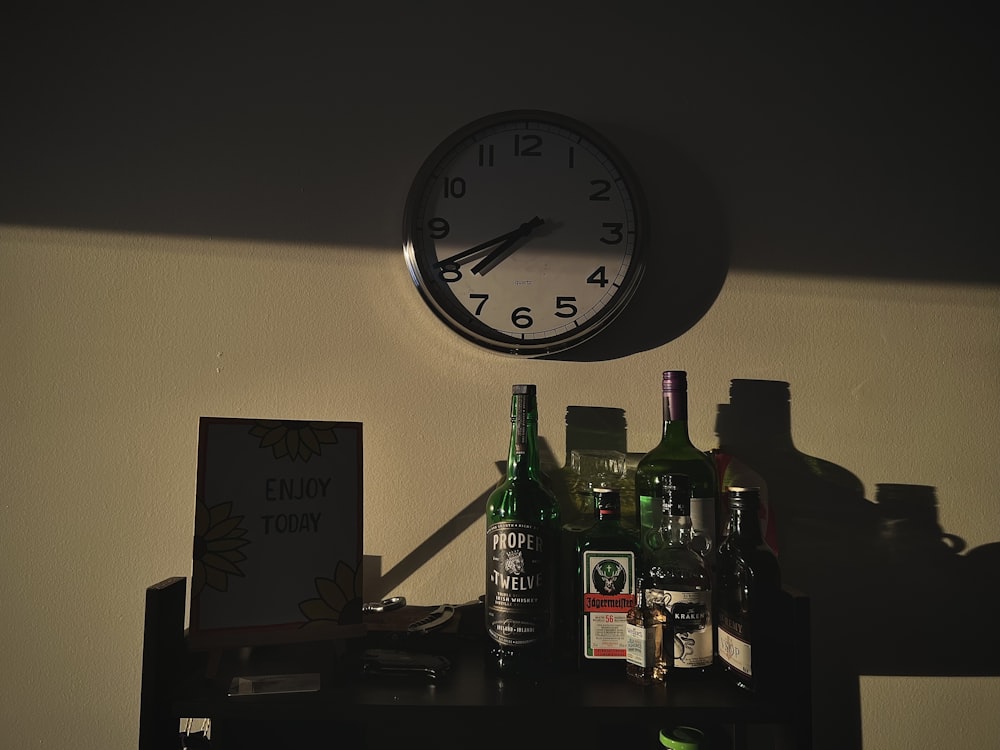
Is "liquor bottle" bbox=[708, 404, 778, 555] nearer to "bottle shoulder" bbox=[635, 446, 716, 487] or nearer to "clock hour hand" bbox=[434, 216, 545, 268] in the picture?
"bottle shoulder" bbox=[635, 446, 716, 487]

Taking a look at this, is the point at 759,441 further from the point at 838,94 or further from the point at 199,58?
the point at 199,58

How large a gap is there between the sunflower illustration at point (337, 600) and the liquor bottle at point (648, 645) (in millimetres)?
409

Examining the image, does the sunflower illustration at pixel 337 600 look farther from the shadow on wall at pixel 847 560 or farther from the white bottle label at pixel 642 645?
the white bottle label at pixel 642 645

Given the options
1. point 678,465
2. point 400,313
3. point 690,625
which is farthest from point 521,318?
point 690,625

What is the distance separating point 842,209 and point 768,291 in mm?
223

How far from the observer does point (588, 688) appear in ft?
3.08

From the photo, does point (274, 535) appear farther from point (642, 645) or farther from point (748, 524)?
point (748, 524)

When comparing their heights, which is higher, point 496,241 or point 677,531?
point 496,241

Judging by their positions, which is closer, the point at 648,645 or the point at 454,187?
the point at 648,645

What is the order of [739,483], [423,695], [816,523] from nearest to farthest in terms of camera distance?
[423,695]
[739,483]
[816,523]

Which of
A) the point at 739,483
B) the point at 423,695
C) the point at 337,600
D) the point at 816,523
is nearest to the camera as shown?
the point at 423,695

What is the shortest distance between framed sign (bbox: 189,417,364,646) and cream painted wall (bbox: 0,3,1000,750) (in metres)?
0.19

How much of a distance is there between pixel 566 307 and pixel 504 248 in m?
0.16

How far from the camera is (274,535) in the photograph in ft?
3.33
